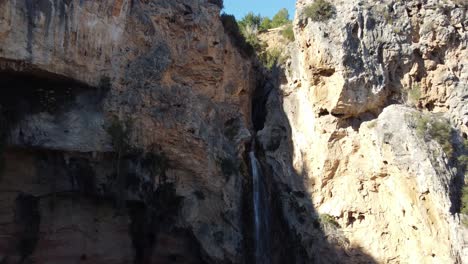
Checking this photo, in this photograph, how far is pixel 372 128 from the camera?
645 inches

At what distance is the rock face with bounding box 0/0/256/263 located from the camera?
48.4 feet

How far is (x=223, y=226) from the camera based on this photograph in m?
16.5

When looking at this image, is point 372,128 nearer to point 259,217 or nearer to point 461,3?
point 259,217

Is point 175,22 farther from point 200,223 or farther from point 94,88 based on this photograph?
point 200,223

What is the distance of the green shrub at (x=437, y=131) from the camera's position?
50.0ft

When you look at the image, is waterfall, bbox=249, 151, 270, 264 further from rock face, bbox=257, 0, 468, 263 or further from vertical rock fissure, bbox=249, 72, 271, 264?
rock face, bbox=257, 0, 468, 263

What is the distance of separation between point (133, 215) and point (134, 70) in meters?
4.59

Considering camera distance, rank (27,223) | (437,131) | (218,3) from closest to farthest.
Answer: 1. (27,223)
2. (437,131)
3. (218,3)

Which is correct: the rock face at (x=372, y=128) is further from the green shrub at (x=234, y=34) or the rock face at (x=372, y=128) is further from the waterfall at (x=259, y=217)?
the green shrub at (x=234, y=34)

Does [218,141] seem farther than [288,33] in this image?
No

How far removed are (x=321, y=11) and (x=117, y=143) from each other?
27.7 feet

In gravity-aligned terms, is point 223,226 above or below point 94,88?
below

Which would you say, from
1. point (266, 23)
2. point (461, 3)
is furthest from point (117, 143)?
point (266, 23)

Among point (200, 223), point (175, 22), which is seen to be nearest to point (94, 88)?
point (175, 22)
